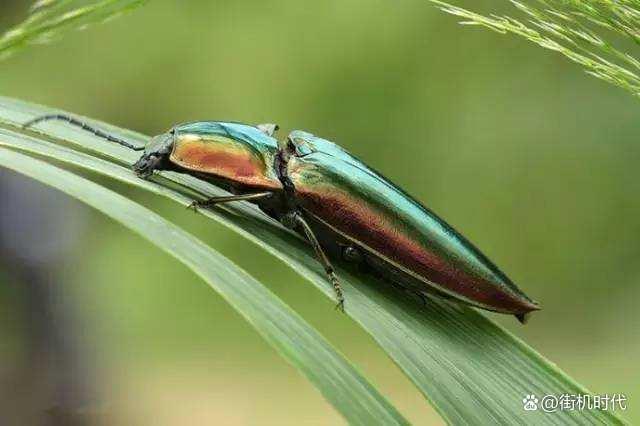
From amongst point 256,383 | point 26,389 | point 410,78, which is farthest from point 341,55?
point 26,389

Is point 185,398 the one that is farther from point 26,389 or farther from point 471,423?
point 471,423

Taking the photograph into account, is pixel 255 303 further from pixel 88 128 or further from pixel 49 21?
pixel 88 128

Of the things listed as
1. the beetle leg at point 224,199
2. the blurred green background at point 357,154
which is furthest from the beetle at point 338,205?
the blurred green background at point 357,154

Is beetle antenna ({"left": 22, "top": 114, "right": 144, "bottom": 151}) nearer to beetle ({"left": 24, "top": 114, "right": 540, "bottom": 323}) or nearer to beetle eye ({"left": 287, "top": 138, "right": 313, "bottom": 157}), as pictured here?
beetle ({"left": 24, "top": 114, "right": 540, "bottom": 323})

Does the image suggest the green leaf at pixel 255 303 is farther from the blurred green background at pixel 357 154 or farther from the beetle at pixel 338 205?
the blurred green background at pixel 357 154

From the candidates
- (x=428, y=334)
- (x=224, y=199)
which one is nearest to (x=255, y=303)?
(x=428, y=334)

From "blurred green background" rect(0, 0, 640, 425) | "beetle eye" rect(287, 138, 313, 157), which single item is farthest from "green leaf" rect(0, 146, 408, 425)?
"blurred green background" rect(0, 0, 640, 425)
